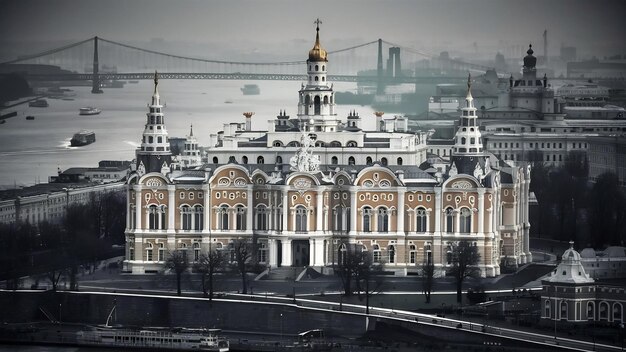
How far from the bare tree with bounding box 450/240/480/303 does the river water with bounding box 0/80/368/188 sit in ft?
81.4

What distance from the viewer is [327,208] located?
68375 millimetres

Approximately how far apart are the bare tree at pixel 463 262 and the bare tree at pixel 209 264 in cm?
556

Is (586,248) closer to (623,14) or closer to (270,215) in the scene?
(270,215)

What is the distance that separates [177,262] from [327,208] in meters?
4.54

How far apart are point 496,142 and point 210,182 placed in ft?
85.4

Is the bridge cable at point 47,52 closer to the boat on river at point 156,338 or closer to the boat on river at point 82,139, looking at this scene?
the boat on river at point 82,139

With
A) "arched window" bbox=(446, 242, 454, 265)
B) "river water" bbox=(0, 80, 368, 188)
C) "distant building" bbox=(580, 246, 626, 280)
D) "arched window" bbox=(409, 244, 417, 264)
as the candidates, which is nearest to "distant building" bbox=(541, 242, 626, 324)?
"distant building" bbox=(580, 246, 626, 280)

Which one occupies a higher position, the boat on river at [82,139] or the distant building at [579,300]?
the boat on river at [82,139]

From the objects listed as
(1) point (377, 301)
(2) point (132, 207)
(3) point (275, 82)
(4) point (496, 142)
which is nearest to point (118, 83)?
(3) point (275, 82)

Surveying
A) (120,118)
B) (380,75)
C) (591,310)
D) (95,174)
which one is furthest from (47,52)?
(591,310)

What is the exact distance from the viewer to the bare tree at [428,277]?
2505 inches

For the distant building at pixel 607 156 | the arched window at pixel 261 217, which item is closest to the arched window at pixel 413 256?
the arched window at pixel 261 217

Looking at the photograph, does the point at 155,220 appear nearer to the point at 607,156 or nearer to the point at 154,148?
the point at 154,148

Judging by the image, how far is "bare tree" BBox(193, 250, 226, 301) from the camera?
6456 centimetres
